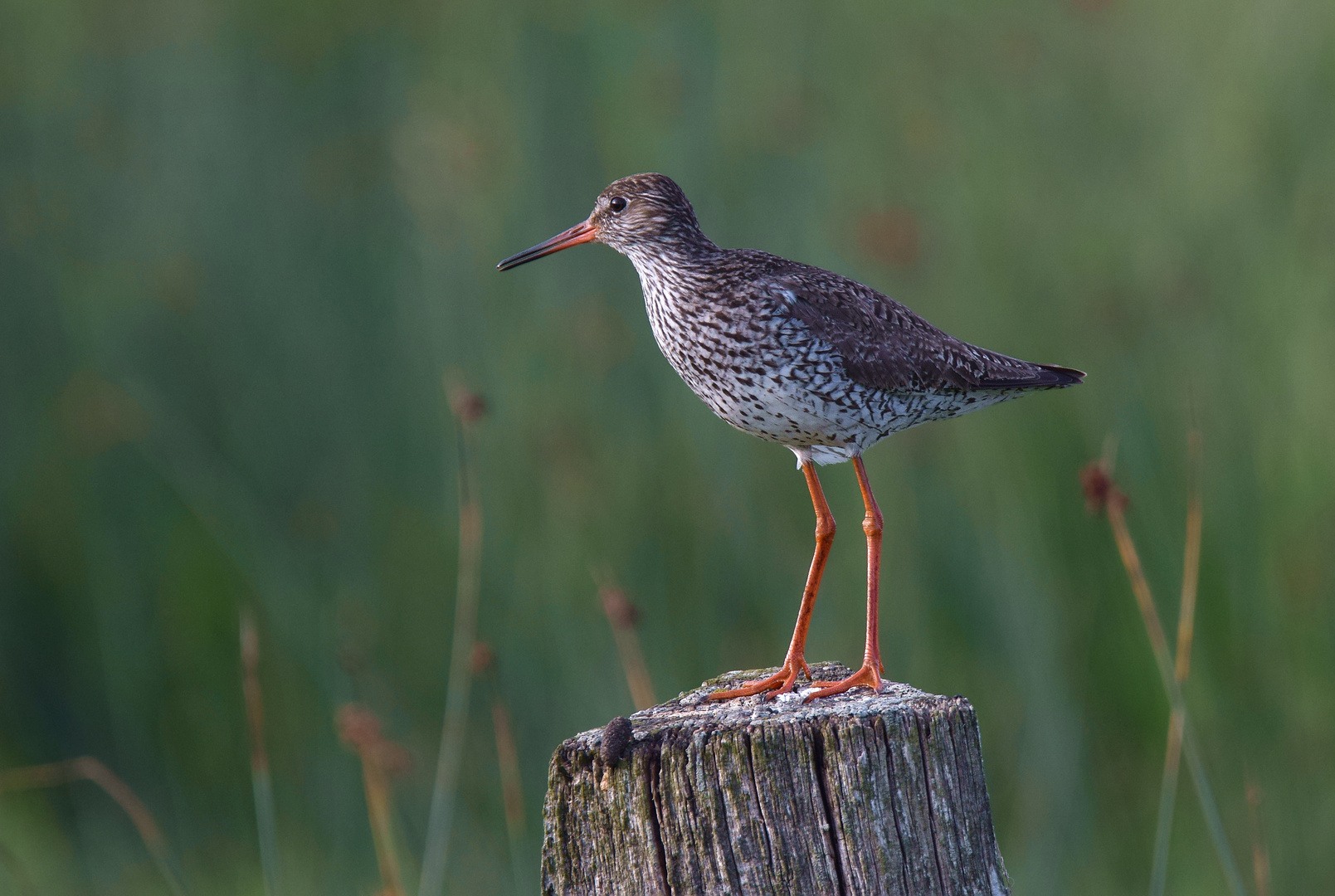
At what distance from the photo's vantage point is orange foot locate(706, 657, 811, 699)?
321cm

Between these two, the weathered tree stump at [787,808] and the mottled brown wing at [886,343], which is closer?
the weathered tree stump at [787,808]

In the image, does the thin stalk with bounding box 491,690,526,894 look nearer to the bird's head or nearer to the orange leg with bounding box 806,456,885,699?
the orange leg with bounding box 806,456,885,699

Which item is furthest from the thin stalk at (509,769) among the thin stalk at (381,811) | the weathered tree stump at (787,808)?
the weathered tree stump at (787,808)

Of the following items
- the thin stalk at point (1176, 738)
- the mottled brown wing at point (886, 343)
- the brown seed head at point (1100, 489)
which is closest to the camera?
the thin stalk at point (1176, 738)

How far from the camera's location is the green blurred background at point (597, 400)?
225 inches

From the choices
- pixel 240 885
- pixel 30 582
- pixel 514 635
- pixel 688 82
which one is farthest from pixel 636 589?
pixel 30 582

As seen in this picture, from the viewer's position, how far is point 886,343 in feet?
12.2

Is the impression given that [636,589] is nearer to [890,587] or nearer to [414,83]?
[890,587]

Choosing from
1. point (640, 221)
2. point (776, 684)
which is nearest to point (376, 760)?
point (776, 684)

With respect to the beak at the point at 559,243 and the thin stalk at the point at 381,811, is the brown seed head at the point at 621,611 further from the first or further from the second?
the beak at the point at 559,243

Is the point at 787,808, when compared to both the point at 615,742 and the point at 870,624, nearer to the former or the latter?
the point at 615,742

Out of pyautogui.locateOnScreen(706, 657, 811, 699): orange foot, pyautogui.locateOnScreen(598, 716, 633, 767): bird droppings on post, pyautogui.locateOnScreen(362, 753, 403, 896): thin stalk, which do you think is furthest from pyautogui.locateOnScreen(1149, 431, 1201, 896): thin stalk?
pyautogui.locateOnScreen(362, 753, 403, 896): thin stalk

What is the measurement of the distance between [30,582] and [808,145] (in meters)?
5.26

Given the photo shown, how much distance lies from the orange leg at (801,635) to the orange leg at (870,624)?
0.10 m
